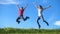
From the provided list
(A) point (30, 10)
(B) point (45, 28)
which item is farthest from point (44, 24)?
(A) point (30, 10)

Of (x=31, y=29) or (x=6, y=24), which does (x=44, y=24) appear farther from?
(x=6, y=24)

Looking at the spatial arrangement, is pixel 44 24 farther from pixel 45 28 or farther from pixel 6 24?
pixel 6 24

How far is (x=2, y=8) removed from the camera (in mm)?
4250

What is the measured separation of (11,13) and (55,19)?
3.02 feet

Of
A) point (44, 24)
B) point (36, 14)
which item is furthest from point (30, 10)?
point (44, 24)

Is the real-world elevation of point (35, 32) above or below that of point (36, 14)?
below

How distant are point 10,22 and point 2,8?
34 centimetres

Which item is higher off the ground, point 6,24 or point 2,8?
point 2,8

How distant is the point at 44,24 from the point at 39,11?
29 cm

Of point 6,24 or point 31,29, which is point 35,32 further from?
point 6,24

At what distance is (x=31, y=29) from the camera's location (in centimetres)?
421

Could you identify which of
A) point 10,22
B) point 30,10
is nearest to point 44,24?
point 30,10

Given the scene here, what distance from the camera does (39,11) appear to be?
166 inches

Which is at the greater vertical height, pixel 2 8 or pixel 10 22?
pixel 2 8
